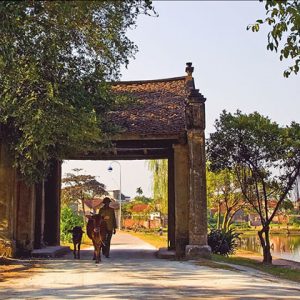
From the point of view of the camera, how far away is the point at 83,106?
10.9 m

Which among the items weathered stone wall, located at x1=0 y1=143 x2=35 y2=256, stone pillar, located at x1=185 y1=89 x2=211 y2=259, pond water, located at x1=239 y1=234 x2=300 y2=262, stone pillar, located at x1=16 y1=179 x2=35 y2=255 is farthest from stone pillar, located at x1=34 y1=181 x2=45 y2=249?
pond water, located at x1=239 y1=234 x2=300 y2=262

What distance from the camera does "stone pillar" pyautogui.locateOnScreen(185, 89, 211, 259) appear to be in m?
13.6

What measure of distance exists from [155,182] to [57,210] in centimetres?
1481

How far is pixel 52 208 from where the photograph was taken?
59.7 ft

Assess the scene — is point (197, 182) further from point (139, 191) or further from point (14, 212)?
point (139, 191)

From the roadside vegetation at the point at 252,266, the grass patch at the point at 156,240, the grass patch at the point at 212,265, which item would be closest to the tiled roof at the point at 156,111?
the grass patch at the point at 212,265

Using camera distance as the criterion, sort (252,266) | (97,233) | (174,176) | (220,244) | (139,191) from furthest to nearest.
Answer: (139,191), (220,244), (252,266), (174,176), (97,233)

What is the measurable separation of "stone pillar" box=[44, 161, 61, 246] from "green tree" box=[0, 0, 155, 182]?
5509mm

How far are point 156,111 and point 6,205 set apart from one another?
5361mm

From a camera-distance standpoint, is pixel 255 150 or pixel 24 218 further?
pixel 255 150

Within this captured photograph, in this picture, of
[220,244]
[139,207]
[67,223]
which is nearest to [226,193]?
[67,223]

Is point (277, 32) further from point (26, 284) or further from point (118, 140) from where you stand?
point (118, 140)

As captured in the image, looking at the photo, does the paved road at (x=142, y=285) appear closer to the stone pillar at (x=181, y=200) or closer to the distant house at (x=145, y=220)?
the stone pillar at (x=181, y=200)

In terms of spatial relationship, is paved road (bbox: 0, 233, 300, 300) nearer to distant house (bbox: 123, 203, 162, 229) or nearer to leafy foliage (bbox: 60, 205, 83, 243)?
leafy foliage (bbox: 60, 205, 83, 243)
